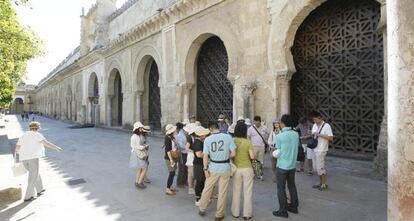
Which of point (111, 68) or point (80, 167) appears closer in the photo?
point (80, 167)

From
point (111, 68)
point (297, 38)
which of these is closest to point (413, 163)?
point (297, 38)

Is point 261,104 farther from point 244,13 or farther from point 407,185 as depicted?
point 407,185

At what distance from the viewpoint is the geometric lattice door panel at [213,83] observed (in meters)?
11.7

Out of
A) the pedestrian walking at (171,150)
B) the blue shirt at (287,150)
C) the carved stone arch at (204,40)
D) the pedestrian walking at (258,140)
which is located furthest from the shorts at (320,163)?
the carved stone arch at (204,40)

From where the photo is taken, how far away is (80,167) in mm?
7941

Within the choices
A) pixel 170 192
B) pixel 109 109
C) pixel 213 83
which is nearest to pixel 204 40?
pixel 213 83

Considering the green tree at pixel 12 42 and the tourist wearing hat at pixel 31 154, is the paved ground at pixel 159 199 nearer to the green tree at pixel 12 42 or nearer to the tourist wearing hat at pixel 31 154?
the tourist wearing hat at pixel 31 154

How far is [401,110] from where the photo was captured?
77.3 inches

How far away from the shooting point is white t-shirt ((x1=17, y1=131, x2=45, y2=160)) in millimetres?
5086

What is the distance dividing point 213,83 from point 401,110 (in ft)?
34.6

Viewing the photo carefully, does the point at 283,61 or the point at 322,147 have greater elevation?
the point at 283,61

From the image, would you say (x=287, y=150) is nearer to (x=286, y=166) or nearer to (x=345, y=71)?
(x=286, y=166)

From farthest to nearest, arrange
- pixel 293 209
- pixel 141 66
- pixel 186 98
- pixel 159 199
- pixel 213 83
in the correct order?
pixel 141 66 → pixel 186 98 → pixel 213 83 → pixel 159 199 → pixel 293 209

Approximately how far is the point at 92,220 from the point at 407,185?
3.78 metres
